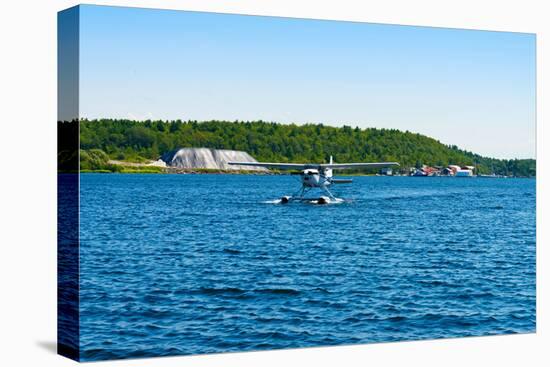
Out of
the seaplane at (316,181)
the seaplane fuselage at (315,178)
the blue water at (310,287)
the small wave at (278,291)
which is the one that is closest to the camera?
the blue water at (310,287)

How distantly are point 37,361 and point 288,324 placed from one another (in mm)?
4277

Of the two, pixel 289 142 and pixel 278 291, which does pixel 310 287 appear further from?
pixel 289 142

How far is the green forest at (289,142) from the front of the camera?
22.2 metres

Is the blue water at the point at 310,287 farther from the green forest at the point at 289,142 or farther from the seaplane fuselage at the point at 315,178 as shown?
the seaplane fuselage at the point at 315,178

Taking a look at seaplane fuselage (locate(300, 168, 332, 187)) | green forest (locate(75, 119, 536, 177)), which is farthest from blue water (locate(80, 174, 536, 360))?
seaplane fuselage (locate(300, 168, 332, 187))

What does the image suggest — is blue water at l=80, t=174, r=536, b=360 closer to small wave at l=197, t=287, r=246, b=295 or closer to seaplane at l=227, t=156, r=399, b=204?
small wave at l=197, t=287, r=246, b=295

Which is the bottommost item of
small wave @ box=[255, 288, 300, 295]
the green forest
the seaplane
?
small wave @ box=[255, 288, 300, 295]

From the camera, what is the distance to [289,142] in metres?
25.5

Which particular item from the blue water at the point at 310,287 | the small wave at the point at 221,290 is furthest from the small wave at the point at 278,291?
the small wave at the point at 221,290

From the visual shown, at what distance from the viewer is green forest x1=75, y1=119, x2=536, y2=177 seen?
72.7 ft

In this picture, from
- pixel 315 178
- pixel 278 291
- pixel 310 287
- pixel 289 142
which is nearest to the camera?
pixel 310 287

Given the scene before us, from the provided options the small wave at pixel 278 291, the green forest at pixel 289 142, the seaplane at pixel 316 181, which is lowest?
the small wave at pixel 278 291

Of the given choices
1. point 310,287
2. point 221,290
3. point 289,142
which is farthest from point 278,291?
point 289,142
